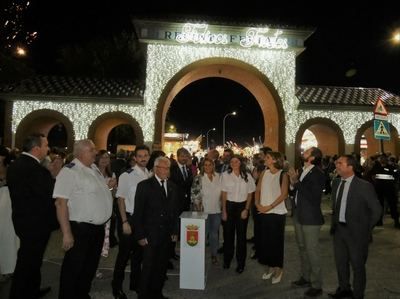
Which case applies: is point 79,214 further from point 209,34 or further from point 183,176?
point 209,34

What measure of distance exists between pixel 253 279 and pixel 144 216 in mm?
2592

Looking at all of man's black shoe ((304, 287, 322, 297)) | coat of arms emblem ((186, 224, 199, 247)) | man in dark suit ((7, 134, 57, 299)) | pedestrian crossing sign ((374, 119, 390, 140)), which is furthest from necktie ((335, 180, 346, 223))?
pedestrian crossing sign ((374, 119, 390, 140))

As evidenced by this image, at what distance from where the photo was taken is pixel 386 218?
12852 mm

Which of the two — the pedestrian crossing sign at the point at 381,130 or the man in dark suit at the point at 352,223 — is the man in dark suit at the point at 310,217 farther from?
the pedestrian crossing sign at the point at 381,130

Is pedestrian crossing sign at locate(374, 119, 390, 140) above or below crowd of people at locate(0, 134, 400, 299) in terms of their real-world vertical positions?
above

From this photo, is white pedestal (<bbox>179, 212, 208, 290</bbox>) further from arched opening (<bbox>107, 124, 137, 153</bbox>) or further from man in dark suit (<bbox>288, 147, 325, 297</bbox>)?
arched opening (<bbox>107, 124, 137, 153</bbox>)

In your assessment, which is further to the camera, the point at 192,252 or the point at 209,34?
the point at 209,34

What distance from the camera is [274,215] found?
21.6 feet

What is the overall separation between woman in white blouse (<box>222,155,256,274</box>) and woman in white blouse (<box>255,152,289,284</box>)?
22.1 inches

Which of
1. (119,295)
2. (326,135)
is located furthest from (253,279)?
(326,135)

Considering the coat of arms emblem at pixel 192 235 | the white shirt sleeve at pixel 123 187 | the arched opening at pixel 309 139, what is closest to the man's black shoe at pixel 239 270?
the coat of arms emblem at pixel 192 235

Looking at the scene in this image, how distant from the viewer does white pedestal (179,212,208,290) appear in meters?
6.02

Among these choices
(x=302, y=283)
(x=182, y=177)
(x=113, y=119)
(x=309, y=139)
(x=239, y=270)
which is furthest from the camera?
(x=309, y=139)

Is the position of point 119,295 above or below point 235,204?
below
